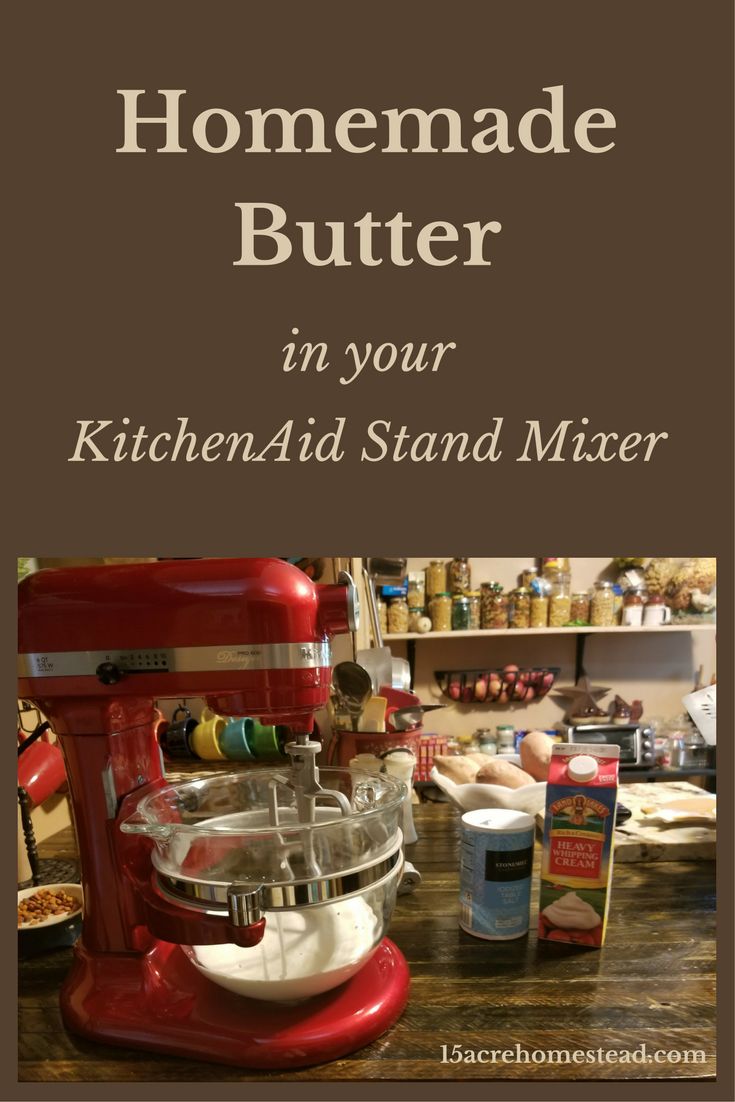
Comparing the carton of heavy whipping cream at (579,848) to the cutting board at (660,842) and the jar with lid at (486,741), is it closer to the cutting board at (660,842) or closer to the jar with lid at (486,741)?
the cutting board at (660,842)

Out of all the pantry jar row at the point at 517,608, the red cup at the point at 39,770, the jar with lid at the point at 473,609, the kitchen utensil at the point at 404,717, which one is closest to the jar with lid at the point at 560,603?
the pantry jar row at the point at 517,608

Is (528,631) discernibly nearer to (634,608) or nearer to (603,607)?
(603,607)

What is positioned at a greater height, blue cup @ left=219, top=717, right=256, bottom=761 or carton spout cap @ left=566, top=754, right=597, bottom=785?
carton spout cap @ left=566, top=754, right=597, bottom=785

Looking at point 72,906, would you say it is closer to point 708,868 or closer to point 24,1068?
point 24,1068

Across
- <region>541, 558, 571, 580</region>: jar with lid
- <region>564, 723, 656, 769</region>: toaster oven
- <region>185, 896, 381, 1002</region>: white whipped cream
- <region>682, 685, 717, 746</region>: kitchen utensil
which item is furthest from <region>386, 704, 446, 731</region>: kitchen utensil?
<region>541, 558, 571, 580</region>: jar with lid

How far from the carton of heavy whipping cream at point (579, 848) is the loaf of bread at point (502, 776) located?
0.28 metres

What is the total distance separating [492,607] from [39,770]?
5.82 feet

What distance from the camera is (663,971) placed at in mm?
733

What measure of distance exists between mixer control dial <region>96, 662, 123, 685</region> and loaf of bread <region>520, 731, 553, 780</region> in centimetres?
86

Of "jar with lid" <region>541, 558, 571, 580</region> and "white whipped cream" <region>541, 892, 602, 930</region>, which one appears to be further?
"jar with lid" <region>541, 558, 571, 580</region>

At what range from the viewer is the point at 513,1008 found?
676 mm

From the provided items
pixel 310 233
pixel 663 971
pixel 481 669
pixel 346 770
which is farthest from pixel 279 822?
pixel 481 669

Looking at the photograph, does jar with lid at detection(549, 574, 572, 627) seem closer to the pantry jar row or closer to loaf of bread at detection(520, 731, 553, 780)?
the pantry jar row

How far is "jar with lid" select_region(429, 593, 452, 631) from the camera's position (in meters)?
2.43
